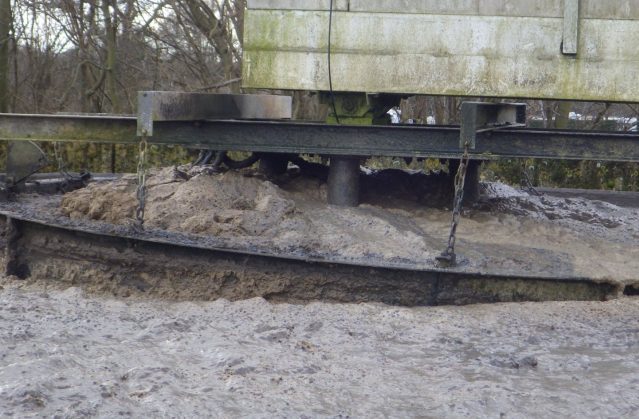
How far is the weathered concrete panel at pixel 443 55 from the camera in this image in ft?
26.9

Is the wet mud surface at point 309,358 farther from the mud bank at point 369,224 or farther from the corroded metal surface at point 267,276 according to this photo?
the mud bank at point 369,224

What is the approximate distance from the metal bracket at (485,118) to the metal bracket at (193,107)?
2251mm

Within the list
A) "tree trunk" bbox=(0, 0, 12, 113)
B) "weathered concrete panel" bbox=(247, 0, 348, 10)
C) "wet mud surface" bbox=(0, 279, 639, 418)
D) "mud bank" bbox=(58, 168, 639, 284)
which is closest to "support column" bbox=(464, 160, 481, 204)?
"mud bank" bbox=(58, 168, 639, 284)

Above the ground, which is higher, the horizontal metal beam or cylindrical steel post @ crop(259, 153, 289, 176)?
the horizontal metal beam

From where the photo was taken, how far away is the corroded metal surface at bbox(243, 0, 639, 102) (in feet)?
26.9

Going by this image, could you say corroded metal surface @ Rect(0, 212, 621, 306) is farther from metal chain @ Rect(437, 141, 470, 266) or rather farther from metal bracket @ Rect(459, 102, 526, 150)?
metal bracket @ Rect(459, 102, 526, 150)

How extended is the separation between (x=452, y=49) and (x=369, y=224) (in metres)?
1.75

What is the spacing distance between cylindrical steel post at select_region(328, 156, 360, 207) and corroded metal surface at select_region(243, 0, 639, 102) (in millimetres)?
676

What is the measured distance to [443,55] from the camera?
835cm

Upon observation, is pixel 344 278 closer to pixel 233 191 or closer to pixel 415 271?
pixel 415 271

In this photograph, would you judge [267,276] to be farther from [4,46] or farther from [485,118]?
[4,46]

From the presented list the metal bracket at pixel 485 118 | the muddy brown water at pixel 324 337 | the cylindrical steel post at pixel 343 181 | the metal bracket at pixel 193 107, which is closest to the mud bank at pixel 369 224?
the muddy brown water at pixel 324 337

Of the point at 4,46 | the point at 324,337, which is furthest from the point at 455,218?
the point at 4,46

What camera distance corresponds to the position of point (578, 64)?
8.25m
